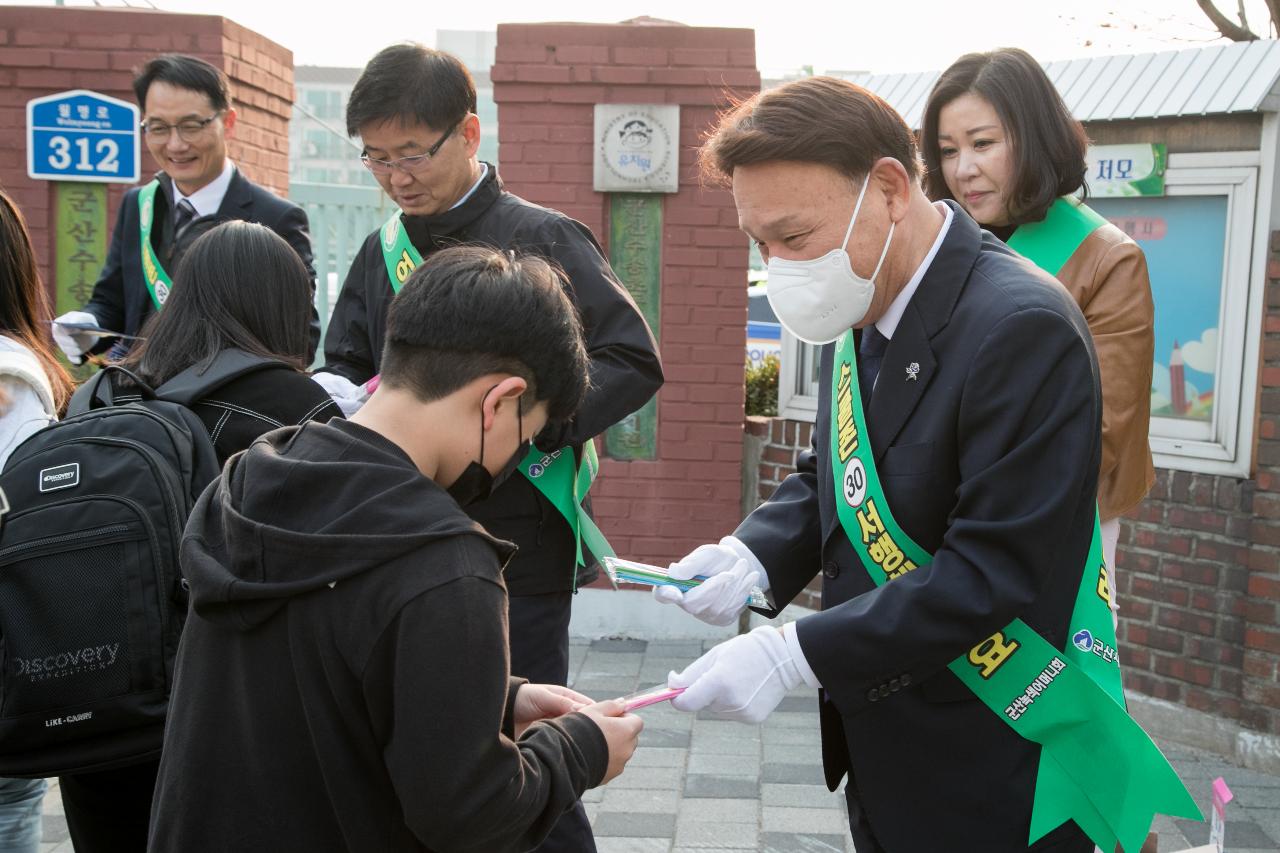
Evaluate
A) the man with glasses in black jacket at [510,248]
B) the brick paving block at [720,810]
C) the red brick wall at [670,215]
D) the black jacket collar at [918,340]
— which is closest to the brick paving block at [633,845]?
the brick paving block at [720,810]

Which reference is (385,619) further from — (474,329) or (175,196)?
(175,196)

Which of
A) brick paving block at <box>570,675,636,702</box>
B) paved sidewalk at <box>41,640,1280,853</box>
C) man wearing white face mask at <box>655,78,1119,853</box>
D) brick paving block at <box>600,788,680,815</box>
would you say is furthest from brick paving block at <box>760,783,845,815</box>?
man wearing white face mask at <box>655,78,1119,853</box>

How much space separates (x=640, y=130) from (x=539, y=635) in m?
3.59

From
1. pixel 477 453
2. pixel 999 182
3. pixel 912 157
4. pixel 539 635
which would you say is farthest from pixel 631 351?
pixel 477 453

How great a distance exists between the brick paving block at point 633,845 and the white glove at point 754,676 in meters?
2.15

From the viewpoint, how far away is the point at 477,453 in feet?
5.97

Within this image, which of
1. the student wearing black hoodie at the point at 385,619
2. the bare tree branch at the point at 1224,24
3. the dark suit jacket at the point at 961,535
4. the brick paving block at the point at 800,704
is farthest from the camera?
the bare tree branch at the point at 1224,24

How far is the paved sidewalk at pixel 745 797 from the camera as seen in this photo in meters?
4.19

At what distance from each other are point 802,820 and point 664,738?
0.91m

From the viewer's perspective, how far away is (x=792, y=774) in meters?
4.76

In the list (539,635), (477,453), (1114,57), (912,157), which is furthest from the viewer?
(1114,57)

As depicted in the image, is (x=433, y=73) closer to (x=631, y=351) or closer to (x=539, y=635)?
(x=631, y=351)

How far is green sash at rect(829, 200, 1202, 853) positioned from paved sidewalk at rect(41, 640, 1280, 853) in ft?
7.05

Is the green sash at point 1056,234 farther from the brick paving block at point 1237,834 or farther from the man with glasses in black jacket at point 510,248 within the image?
the brick paving block at point 1237,834
